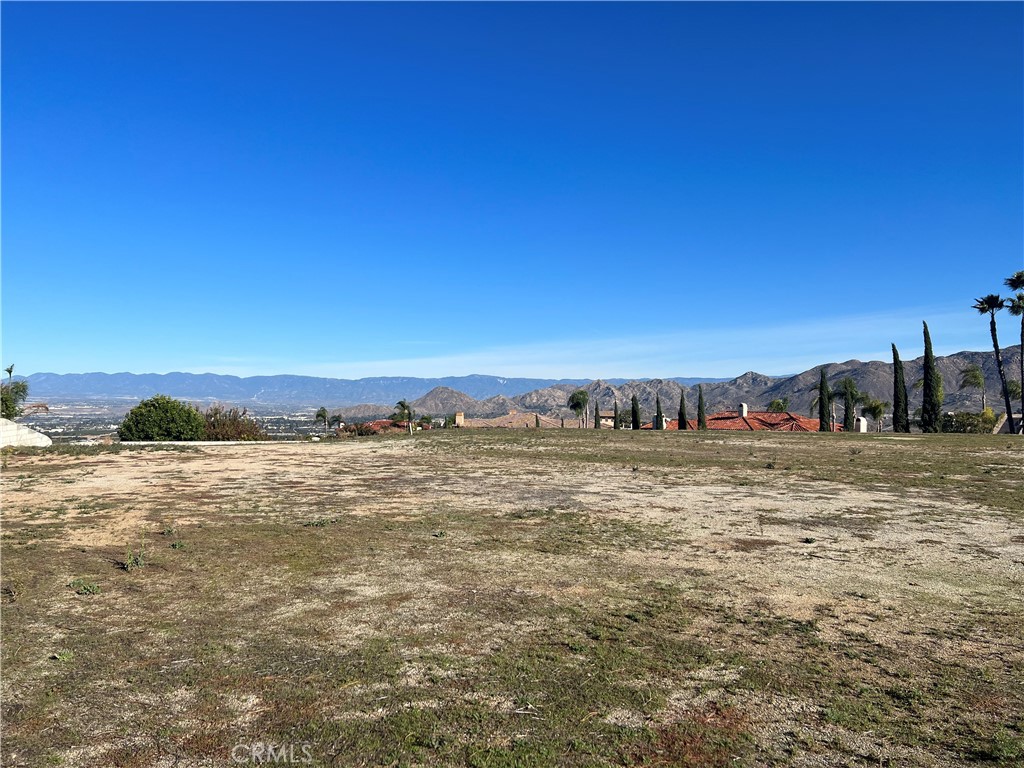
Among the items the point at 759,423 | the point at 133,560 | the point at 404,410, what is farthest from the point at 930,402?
the point at 404,410

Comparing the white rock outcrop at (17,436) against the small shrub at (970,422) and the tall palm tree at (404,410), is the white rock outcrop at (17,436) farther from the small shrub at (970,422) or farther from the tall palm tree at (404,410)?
the small shrub at (970,422)

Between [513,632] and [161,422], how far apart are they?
38.2 m

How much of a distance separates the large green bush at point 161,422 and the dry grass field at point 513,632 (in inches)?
958

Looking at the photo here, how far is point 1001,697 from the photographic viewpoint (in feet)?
16.3

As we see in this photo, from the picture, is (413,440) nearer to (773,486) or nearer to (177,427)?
(177,427)

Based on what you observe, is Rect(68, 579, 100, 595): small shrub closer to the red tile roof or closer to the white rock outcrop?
the white rock outcrop

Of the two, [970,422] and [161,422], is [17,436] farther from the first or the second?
[970,422]

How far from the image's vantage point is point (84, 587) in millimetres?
7605

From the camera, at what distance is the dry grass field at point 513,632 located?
4363 mm

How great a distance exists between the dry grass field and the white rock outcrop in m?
19.8

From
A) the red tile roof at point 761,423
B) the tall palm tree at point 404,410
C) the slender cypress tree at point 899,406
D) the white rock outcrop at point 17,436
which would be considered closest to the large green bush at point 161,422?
the white rock outcrop at point 17,436

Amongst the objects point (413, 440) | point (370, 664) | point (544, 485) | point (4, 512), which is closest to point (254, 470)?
point (4, 512)

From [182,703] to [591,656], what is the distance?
3.49 metres

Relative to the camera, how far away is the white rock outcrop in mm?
30359
